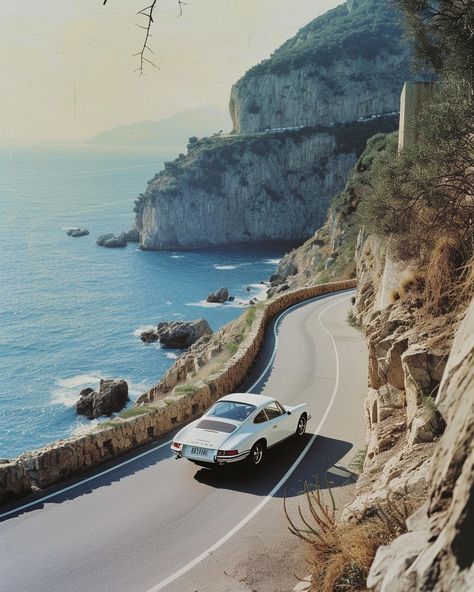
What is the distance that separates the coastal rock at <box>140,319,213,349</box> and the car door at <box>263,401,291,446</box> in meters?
45.5

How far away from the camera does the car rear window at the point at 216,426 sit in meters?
13.6

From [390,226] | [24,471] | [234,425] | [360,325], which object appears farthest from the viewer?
[360,325]

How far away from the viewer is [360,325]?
32938 millimetres

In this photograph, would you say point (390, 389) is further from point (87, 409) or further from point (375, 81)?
point (375, 81)

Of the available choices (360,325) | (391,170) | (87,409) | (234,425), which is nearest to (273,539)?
(234,425)

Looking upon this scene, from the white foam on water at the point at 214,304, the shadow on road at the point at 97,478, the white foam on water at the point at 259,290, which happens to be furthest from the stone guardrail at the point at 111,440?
the white foam on water at the point at 259,290

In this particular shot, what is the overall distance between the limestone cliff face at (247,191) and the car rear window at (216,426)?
113371 mm

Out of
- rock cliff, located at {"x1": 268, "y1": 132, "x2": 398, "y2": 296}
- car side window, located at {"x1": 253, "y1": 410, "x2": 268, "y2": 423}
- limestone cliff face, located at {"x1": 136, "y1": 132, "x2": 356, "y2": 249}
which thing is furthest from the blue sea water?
car side window, located at {"x1": 253, "y1": 410, "x2": 268, "y2": 423}

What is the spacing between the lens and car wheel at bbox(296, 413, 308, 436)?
15.9 meters

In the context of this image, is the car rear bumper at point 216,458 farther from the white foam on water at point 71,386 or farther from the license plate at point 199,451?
the white foam on water at point 71,386

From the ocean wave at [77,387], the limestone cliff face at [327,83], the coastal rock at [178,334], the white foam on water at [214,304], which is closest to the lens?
the ocean wave at [77,387]

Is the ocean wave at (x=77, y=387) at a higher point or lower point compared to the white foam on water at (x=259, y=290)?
lower

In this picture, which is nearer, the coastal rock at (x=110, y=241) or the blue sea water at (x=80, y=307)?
the blue sea water at (x=80, y=307)

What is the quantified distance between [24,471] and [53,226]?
13352 cm
